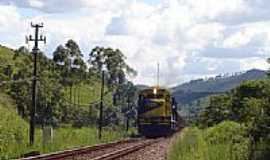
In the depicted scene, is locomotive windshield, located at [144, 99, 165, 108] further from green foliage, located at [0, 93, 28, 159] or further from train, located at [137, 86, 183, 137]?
green foliage, located at [0, 93, 28, 159]

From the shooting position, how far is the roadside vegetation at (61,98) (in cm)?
4231

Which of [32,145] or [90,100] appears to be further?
[90,100]

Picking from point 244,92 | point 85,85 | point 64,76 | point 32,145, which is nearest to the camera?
point 32,145

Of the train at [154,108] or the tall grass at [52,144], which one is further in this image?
the train at [154,108]

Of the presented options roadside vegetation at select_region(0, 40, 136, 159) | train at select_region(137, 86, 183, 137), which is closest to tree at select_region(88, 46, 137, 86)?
roadside vegetation at select_region(0, 40, 136, 159)

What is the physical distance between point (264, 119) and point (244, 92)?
104 feet

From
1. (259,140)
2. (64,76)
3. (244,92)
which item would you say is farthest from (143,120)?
(64,76)

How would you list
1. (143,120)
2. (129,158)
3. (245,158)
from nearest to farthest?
(245,158) < (129,158) < (143,120)

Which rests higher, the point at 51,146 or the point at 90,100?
the point at 90,100

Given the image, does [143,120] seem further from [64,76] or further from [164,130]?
[64,76]

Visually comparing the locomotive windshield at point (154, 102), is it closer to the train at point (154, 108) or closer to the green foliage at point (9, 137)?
the train at point (154, 108)

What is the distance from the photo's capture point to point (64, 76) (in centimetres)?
10762

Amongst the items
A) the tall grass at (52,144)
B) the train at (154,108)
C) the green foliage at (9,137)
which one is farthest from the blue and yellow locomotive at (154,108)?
the green foliage at (9,137)

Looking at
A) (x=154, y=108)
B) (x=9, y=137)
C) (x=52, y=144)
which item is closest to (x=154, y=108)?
(x=154, y=108)
